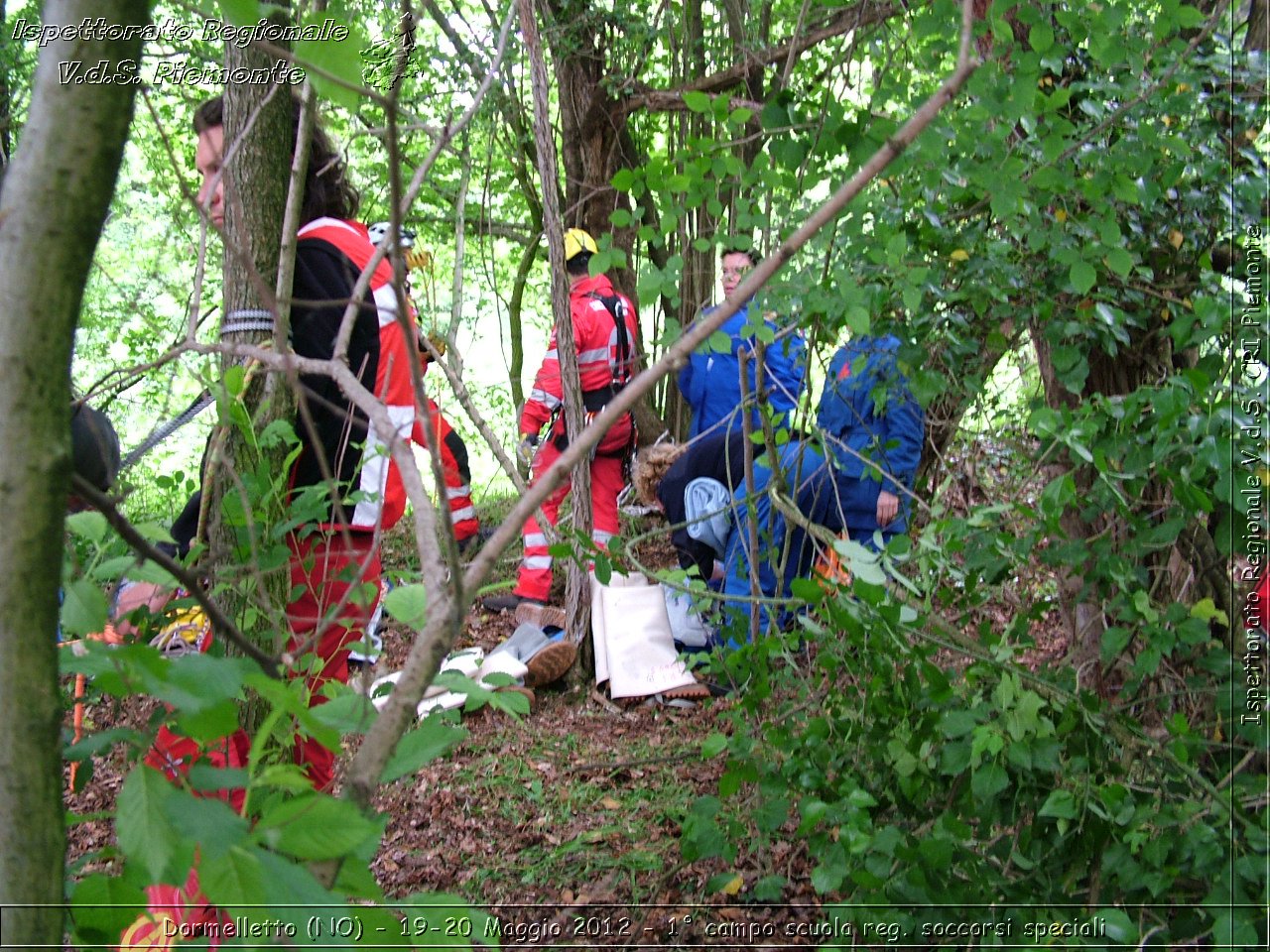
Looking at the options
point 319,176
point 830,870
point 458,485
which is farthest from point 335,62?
point 458,485

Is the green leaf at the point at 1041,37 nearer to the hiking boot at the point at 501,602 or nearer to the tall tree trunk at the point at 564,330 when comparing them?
the tall tree trunk at the point at 564,330

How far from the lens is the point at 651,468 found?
22.1ft

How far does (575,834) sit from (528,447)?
10.3 feet

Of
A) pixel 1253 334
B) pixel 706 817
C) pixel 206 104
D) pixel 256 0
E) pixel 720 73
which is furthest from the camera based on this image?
pixel 720 73

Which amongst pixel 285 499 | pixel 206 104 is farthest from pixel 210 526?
pixel 206 104

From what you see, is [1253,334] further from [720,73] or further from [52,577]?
[720,73]

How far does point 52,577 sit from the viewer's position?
0.84 m

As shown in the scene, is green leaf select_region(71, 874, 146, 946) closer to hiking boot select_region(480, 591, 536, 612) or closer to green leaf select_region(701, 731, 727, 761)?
green leaf select_region(701, 731, 727, 761)

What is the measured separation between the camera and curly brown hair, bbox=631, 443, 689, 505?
6.65m

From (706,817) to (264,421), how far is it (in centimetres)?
129

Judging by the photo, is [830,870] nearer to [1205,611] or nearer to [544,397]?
[1205,611]

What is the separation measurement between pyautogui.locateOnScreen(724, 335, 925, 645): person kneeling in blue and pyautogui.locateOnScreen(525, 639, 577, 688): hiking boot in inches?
31.0

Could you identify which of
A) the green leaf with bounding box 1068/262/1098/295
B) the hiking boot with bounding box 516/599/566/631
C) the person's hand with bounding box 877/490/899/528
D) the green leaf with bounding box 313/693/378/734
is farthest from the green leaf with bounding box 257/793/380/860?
the hiking boot with bounding box 516/599/566/631

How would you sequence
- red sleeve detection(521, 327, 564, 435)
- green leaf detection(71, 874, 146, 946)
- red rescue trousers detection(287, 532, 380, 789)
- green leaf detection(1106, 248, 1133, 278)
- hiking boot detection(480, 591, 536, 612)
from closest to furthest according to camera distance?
green leaf detection(71, 874, 146, 946), green leaf detection(1106, 248, 1133, 278), red rescue trousers detection(287, 532, 380, 789), red sleeve detection(521, 327, 564, 435), hiking boot detection(480, 591, 536, 612)
